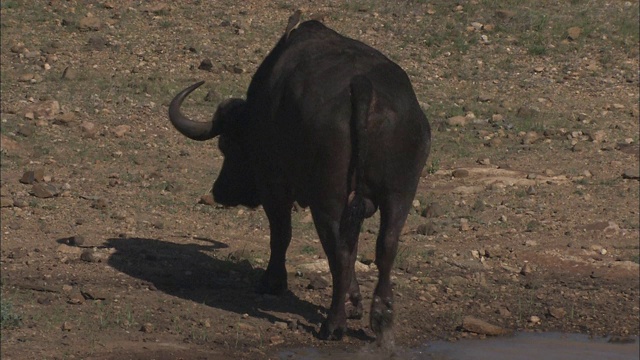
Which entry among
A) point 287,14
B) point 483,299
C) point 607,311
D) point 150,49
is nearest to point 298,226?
point 483,299

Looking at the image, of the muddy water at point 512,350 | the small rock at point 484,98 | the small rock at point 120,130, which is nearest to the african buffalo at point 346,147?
the muddy water at point 512,350

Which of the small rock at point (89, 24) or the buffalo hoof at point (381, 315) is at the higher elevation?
the buffalo hoof at point (381, 315)

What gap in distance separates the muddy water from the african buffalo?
0.62 ft

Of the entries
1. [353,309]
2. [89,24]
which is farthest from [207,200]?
[89,24]

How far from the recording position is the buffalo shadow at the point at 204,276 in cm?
829

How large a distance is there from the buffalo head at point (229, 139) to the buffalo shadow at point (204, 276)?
0.47 meters

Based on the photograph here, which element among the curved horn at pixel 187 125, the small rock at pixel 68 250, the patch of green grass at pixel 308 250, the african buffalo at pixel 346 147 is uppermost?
the african buffalo at pixel 346 147

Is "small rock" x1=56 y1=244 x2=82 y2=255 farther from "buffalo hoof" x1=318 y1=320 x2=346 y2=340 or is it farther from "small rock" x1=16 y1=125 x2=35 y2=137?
"small rock" x1=16 y1=125 x2=35 y2=137

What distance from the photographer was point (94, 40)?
14.7 m

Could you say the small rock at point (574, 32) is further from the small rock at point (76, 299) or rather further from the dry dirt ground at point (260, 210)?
the small rock at point (76, 299)

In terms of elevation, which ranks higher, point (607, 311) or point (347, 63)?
point (347, 63)

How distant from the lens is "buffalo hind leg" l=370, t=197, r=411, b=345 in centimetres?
733

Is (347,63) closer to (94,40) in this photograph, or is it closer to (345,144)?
(345,144)

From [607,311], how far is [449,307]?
109 cm
